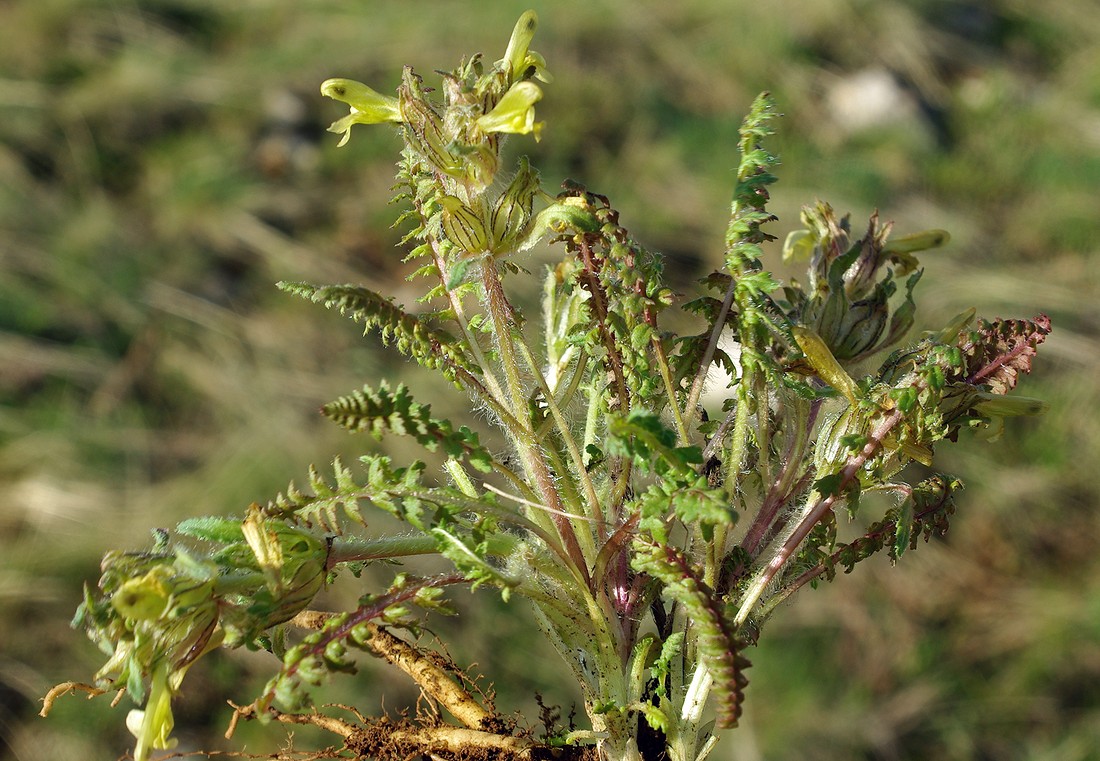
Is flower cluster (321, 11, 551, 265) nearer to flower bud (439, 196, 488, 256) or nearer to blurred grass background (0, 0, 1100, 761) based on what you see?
flower bud (439, 196, 488, 256)

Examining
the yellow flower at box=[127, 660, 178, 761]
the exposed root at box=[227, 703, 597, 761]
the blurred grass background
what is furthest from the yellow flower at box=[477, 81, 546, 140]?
the blurred grass background

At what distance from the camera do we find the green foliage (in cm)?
89

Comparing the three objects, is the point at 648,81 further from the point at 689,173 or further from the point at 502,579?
the point at 502,579

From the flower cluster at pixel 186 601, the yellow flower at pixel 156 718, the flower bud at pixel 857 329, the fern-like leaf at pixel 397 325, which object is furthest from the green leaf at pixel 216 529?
the flower bud at pixel 857 329

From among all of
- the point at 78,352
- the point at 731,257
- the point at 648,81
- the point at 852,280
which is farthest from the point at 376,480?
the point at 648,81

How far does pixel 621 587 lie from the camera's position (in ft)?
3.52

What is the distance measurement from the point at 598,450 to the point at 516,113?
1.13 ft

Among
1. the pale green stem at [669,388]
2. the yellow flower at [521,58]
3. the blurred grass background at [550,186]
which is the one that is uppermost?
the blurred grass background at [550,186]

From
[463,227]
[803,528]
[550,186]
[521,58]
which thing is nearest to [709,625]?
[803,528]

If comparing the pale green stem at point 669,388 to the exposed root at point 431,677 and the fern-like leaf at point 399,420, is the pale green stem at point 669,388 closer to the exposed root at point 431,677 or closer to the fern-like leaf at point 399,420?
the fern-like leaf at point 399,420

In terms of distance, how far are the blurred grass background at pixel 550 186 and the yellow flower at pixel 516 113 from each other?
2715 millimetres

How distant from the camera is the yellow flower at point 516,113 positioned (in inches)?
35.6

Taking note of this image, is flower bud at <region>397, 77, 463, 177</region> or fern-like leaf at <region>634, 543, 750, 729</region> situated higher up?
flower bud at <region>397, 77, 463, 177</region>

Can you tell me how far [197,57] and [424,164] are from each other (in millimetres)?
4733
